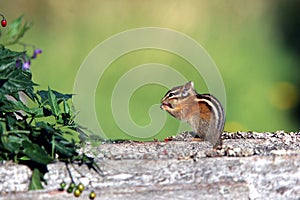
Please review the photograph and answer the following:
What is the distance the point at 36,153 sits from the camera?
6.48 ft

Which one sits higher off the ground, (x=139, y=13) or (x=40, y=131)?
(x=139, y=13)

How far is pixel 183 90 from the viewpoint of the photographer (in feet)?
8.84

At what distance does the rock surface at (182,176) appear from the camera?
1.99 m

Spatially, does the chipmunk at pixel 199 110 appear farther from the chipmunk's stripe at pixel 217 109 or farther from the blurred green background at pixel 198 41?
the blurred green background at pixel 198 41

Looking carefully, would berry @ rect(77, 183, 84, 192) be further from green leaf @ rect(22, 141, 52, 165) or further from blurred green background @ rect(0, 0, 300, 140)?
blurred green background @ rect(0, 0, 300, 140)

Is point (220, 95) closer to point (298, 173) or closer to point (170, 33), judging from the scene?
point (298, 173)


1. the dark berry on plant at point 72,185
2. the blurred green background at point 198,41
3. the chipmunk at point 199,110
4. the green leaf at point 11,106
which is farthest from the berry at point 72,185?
the blurred green background at point 198,41

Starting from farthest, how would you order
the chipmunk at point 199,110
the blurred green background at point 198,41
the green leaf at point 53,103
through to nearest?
the blurred green background at point 198,41
the chipmunk at point 199,110
the green leaf at point 53,103

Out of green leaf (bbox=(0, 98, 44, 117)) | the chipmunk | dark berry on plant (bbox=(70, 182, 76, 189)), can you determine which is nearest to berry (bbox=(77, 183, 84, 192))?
dark berry on plant (bbox=(70, 182, 76, 189))

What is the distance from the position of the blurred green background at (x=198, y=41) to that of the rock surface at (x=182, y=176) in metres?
1.94

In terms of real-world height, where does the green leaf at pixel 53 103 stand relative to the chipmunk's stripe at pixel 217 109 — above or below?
below

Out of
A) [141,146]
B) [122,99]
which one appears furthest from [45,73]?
[141,146]

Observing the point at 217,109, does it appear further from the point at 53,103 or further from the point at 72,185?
the point at 72,185

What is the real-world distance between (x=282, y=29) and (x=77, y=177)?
11.6ft
